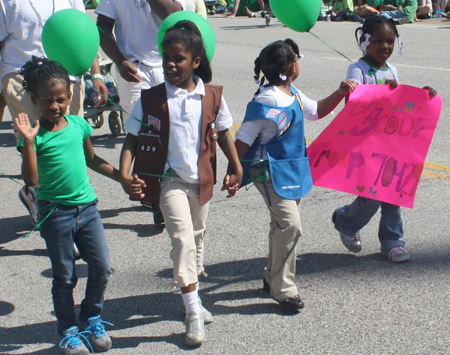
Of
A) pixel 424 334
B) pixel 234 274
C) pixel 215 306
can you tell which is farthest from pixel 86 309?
pixel 424 334

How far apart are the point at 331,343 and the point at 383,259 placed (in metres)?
1.14

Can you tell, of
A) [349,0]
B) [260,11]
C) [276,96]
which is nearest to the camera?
[276,96]

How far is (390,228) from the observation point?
4.19 m

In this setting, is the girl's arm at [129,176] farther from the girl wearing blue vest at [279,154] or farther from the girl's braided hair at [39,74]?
the girl wearing blue vest at [279,154]

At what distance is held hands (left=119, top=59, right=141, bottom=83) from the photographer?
4.58 meters

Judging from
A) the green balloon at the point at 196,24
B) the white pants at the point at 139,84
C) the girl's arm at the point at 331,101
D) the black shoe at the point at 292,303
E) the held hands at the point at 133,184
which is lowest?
the black shoe at the point at 292,303

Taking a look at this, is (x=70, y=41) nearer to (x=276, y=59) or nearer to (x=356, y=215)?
(x=276, y=59)

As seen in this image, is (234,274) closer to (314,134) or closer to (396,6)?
(314,134)

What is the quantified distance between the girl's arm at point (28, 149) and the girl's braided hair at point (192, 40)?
0.85 m

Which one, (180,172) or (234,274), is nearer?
(180,172)

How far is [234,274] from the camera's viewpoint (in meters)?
4.11

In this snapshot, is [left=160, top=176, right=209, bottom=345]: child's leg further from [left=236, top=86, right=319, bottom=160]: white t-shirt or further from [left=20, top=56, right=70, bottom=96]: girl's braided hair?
[left=20, top=56, right=70, bottom=96]: girl's braided hair

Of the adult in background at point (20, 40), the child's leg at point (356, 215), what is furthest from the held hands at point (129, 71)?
the child's leg at point (356, 215)

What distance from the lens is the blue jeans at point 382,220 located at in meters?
4.18
